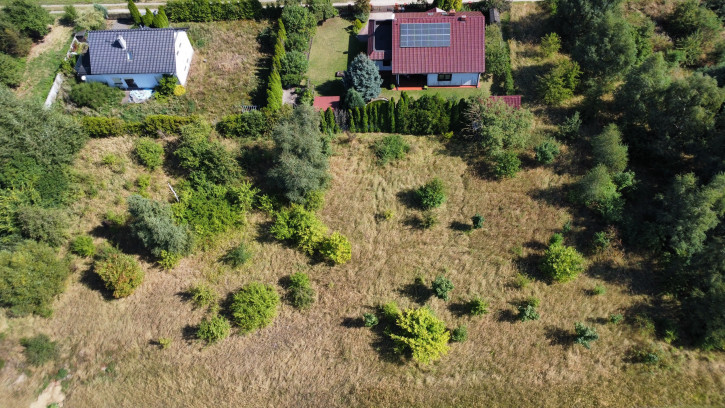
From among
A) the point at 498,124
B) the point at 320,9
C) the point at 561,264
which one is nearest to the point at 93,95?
the point at 320,9

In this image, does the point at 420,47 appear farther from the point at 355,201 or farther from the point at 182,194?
the point at 182,194

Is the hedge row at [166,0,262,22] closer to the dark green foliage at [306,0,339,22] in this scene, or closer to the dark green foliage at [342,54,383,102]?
the dark green foliage at [306,0,339,22]

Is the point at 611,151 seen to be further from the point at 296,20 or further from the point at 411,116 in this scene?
the point at 296,20

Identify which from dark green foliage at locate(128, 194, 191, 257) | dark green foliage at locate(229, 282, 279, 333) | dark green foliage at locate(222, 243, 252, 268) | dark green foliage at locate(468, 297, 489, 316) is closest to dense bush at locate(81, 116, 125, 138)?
dark green foliage at locate(128, 194, 191, 257)

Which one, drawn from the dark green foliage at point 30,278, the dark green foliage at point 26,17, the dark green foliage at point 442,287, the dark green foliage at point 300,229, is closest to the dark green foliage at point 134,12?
the dark green foliage at point 26,17

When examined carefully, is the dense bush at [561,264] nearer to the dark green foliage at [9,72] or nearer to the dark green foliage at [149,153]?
the dark green foliage at [149,153]

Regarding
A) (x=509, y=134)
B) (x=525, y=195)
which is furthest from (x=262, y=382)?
(x=509, y=134)
